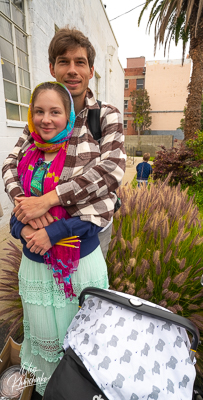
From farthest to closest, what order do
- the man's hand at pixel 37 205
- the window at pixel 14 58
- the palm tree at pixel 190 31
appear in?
1. the palm tree at pixel 190 31
2. the window at pixel 14 58
3. the man's hand at pixel 37 205

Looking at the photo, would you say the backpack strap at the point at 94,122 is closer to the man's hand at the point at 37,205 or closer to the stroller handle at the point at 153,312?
the man's hand at the point at 37,205

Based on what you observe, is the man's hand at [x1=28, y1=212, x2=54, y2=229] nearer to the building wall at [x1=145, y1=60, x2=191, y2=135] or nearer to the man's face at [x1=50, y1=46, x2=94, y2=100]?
the man's face at [x1=50, y1=46, x2=94, y2=100]

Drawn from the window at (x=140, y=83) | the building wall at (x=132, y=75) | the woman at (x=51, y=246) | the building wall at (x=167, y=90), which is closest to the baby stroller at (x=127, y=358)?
Answer: the woman at (x=51, y=246)

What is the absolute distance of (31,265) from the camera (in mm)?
1263

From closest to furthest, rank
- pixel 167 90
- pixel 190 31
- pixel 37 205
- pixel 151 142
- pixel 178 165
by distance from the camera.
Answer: pixel 37 205, pixel 178 165, pixel 190 31, pixel 151 142, pixel 167 90

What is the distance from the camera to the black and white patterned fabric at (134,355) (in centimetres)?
85

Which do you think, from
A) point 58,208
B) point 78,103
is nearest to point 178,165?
point 78,103

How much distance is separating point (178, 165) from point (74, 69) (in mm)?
5876

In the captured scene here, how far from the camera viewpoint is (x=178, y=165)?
660 centimetres

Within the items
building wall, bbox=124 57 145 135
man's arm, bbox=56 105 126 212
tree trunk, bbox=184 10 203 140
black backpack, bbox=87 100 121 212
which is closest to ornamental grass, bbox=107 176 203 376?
man's arm, bbox=56 105 126 212

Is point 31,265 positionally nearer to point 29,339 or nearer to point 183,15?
point 29,339

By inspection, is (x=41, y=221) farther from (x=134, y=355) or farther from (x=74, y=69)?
(x=74, y=69)

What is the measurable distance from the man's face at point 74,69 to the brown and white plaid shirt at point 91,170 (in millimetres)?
83

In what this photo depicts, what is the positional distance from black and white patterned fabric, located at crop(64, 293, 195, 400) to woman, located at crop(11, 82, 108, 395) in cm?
26
